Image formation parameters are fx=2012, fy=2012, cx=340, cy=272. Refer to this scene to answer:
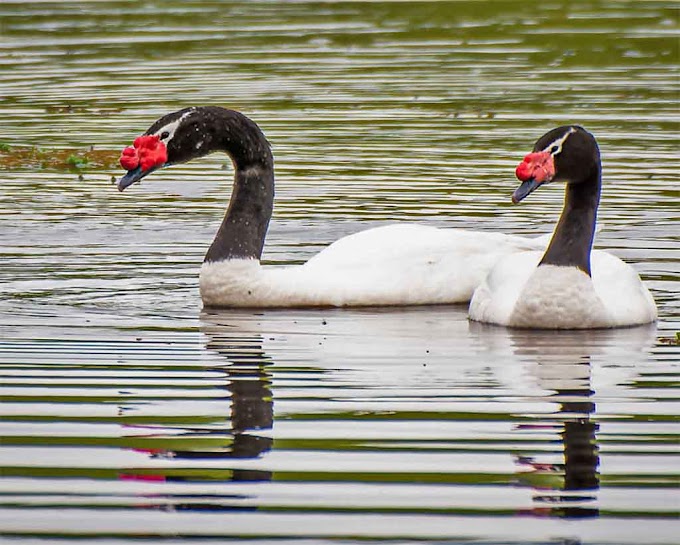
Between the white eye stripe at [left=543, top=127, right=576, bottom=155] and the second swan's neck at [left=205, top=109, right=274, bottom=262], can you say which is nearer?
the white eye stripe at [left=543, top=127, right=576, bottom=155]

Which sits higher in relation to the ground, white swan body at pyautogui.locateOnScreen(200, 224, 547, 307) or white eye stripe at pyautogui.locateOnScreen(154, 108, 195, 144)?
white eye stripe at pyautogui.locateOnScreen(154, 108, 195, 144)

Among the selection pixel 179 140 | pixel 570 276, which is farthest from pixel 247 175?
pixel 570 276

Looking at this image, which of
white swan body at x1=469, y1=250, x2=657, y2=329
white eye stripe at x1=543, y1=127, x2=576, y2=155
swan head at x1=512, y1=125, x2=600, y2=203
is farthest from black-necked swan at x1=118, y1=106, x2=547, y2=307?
white eye stripe at x1=543, y1=127, x2=576, y2=155

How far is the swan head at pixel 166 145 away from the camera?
42.6ft

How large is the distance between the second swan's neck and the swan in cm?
195

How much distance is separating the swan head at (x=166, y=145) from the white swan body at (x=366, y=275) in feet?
2.51

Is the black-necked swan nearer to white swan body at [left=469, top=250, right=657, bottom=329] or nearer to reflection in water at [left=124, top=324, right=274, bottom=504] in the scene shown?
white swan body at [left=469, top=250, right=657, bottom=329]

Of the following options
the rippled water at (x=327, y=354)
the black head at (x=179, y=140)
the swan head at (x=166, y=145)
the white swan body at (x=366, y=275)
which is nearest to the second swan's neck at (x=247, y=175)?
the black head at (x=179, y=140)

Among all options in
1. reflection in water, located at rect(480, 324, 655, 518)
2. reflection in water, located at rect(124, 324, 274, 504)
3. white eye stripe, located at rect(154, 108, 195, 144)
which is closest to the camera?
reflection in water, located at rect(480, 324, 655, 518)

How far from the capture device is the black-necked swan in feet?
42.7

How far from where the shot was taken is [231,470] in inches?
316

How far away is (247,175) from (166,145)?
746mm

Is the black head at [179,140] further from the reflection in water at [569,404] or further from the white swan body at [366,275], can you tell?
the reflection in water at [569,404]

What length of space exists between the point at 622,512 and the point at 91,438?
246 cm
